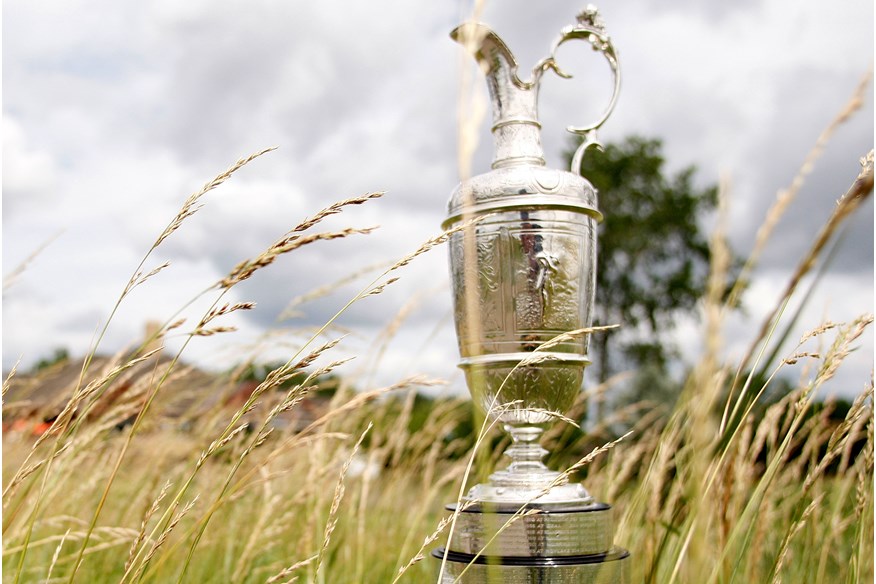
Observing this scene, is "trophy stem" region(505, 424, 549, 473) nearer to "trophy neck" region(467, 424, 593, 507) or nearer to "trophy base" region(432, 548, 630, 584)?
"trophy neck" region(467, 424, 593, 507)

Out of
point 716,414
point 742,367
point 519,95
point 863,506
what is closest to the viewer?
point 742,367

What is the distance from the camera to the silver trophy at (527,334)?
1683 millimetres

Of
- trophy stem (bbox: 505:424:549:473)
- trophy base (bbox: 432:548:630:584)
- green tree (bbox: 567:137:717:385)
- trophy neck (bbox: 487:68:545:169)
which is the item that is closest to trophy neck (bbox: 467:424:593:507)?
trophy stem (bbox: 505:424:549:473)

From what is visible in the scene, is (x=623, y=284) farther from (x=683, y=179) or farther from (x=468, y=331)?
(x=468, y=331)

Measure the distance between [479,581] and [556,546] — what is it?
0.58 feet

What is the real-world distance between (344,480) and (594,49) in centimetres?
123

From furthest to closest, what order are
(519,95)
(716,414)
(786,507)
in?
(786,507), (519,95), (716,414)

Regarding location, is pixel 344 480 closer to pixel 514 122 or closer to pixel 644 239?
pixel 514 122

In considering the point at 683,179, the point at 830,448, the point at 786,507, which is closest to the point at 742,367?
the point at 830,448

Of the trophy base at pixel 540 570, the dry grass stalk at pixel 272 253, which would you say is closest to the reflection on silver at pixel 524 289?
the trophy base at pixel 540 570

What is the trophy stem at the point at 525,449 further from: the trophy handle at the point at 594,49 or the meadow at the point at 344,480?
the trophy handle at the point at 594,49

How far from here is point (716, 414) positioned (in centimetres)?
177

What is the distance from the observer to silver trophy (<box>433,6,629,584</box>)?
1.68 meters

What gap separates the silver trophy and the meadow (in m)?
0.13
